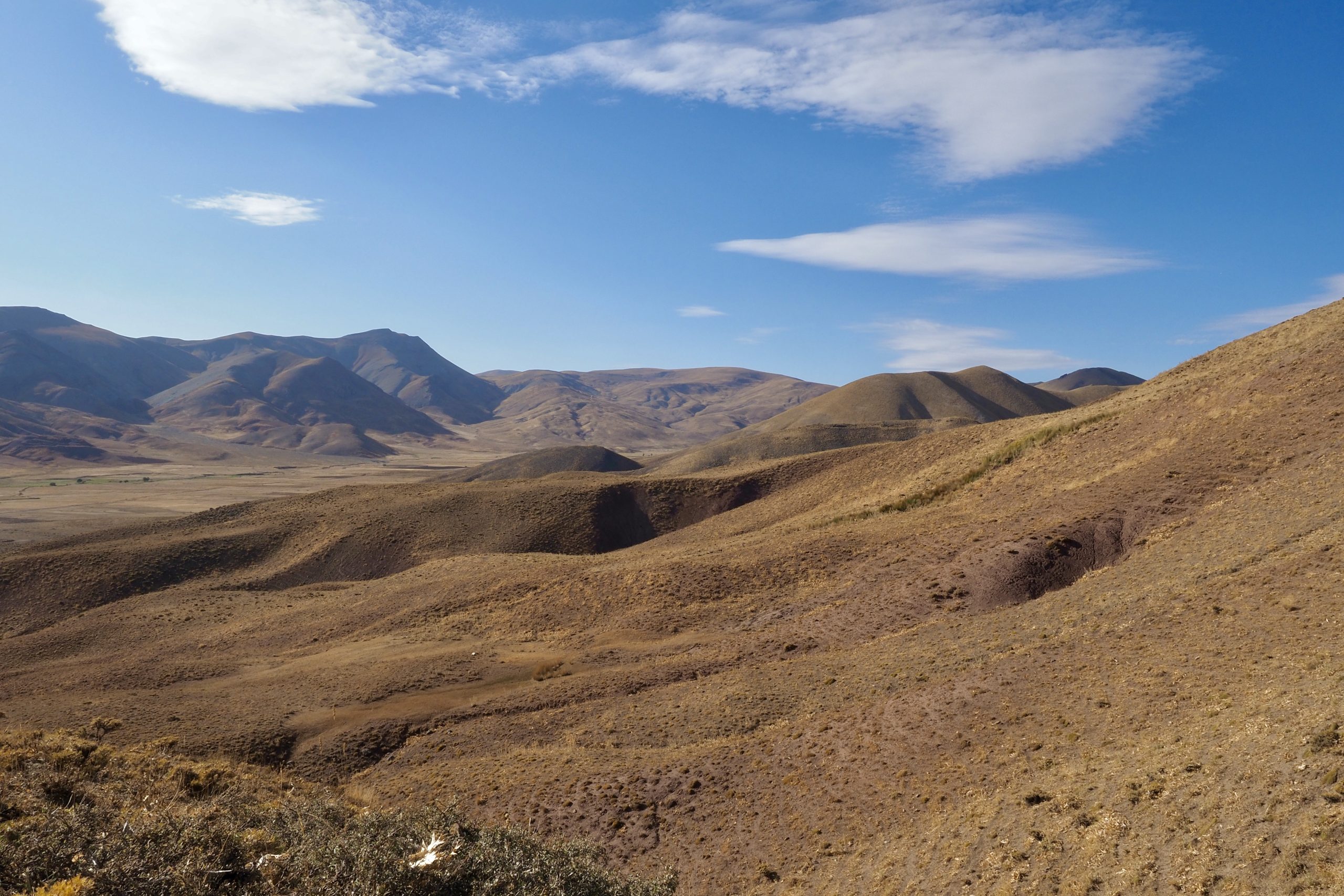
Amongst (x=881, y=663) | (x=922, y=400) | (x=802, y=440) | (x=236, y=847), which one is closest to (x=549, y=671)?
(x=881, y=663)

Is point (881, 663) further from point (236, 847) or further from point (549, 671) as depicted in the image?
point (236, 847)

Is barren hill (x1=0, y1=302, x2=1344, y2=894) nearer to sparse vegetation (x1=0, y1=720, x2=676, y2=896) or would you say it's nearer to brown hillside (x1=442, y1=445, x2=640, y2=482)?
sparse vegetation (x1=0, y1=720, x2=676, y2=896)

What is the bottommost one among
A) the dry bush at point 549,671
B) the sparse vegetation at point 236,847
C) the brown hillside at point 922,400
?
the dry bush at point 549,671

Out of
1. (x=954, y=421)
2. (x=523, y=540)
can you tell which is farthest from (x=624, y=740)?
(x=954, y=421)

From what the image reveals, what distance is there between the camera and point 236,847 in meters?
9.77

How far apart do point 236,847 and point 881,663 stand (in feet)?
51.2

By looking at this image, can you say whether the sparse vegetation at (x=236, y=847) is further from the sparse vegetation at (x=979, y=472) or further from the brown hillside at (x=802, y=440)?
the brown hillside at (x=802, y=440)

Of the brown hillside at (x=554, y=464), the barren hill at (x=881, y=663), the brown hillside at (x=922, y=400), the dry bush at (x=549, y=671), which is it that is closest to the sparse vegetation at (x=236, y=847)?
the barren hill at (x=881, y=663)

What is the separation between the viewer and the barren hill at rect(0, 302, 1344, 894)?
11320 millimetres

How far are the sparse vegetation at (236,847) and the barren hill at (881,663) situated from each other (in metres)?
3.92

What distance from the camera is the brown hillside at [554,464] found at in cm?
10406

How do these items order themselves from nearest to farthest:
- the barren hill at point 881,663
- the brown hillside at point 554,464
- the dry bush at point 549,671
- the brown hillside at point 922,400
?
the barren hill at point 881,663
the dry bush at point 549,671
the brown hillside at point 554,464
the brown hillside at point 922,400

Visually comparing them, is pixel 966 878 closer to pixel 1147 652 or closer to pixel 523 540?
pixel 1147 652

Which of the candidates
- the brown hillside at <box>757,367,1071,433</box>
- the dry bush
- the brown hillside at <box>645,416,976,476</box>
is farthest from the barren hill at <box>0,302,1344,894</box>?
the brown hillside at <box>757,367,1071,433</box>
